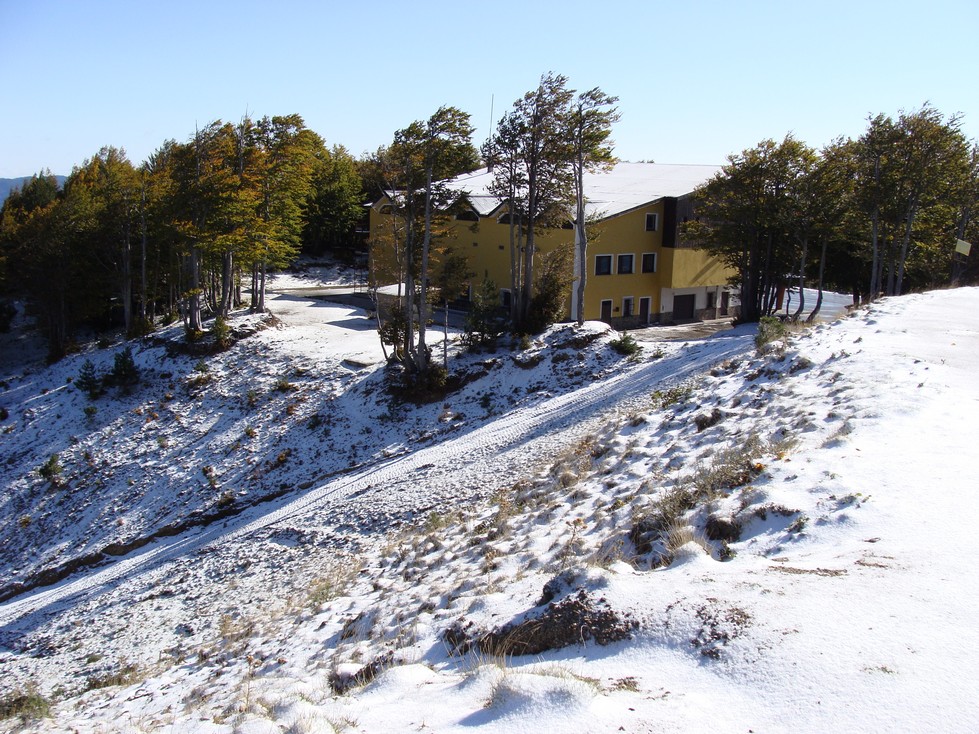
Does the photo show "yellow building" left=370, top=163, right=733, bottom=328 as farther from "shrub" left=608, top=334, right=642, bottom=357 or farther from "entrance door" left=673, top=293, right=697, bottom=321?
"shrub" left=608, top=334, right=642, bottom=357

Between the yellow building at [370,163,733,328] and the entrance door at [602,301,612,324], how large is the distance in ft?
0.18

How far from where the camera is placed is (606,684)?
500 cm

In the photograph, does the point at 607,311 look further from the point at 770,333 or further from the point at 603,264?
the point at 770,333

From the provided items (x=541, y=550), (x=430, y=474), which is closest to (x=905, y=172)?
(x=430, y=474)

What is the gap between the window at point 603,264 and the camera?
36.8 meters

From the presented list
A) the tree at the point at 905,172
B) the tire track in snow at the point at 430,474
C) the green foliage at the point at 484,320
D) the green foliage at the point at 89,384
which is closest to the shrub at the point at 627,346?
the tire track in snow at the point at 430,474

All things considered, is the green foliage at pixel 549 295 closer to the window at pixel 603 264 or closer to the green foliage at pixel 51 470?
the window at pixel 603 264

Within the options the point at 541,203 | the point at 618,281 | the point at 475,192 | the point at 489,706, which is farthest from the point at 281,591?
the point at 475,192

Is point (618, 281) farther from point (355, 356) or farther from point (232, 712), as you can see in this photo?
point (232, 712)

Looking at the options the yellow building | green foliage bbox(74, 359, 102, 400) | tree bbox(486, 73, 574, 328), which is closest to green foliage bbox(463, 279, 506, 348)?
tree bbox(486, 73, 574, 328)

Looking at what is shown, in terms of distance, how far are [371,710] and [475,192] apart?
38825 millimetres

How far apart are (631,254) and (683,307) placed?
599 centimetres

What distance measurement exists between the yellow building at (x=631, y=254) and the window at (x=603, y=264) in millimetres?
49

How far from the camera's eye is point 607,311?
124ft
